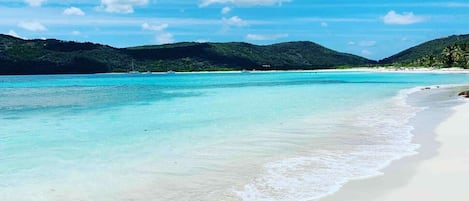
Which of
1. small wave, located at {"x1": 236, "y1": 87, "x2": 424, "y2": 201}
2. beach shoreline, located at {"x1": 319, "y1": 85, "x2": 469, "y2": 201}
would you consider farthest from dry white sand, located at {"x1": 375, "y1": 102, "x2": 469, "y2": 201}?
small wave, located at {"x1": 236, "y1": 87, "x2": 424, "y2": 201}

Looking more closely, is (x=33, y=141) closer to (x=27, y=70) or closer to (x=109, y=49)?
(x=27, y=70)

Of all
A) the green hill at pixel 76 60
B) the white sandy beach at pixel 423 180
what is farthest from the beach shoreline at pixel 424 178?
the green hill at pixel 76 60

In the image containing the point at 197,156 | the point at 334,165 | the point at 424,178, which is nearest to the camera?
the point at 424,178

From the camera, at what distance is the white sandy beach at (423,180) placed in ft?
23.5

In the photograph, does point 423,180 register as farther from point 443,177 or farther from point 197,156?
point 197,156

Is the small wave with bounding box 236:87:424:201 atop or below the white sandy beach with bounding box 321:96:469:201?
below

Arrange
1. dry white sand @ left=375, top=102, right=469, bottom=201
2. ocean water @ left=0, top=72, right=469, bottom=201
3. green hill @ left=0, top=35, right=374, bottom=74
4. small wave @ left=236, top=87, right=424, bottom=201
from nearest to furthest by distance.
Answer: dry white sand @ left=375, top=102, right=469, bottom=201, small wave @ left=236, top=87, right=424, bottom=201, ocean water @ left=0, top=72, right=469, bottom=201, green hill @ left=0, top=35, right=374, bottom=74

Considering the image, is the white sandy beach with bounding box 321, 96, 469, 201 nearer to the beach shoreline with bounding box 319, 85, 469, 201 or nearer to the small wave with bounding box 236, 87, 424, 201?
the beach shoreline with bounding box 319, 85, 469, 201

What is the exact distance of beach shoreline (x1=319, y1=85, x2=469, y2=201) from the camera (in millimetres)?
7191

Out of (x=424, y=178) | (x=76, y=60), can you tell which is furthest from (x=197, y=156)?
(x=76, y=60)

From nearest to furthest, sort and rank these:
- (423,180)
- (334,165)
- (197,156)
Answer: (423,180) → (334,165) → (197,156)

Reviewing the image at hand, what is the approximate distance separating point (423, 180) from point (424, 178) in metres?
0.16

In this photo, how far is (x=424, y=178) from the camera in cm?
817

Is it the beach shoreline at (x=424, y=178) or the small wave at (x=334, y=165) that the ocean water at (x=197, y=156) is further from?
the beach shoreline at (x=424, y=178)
